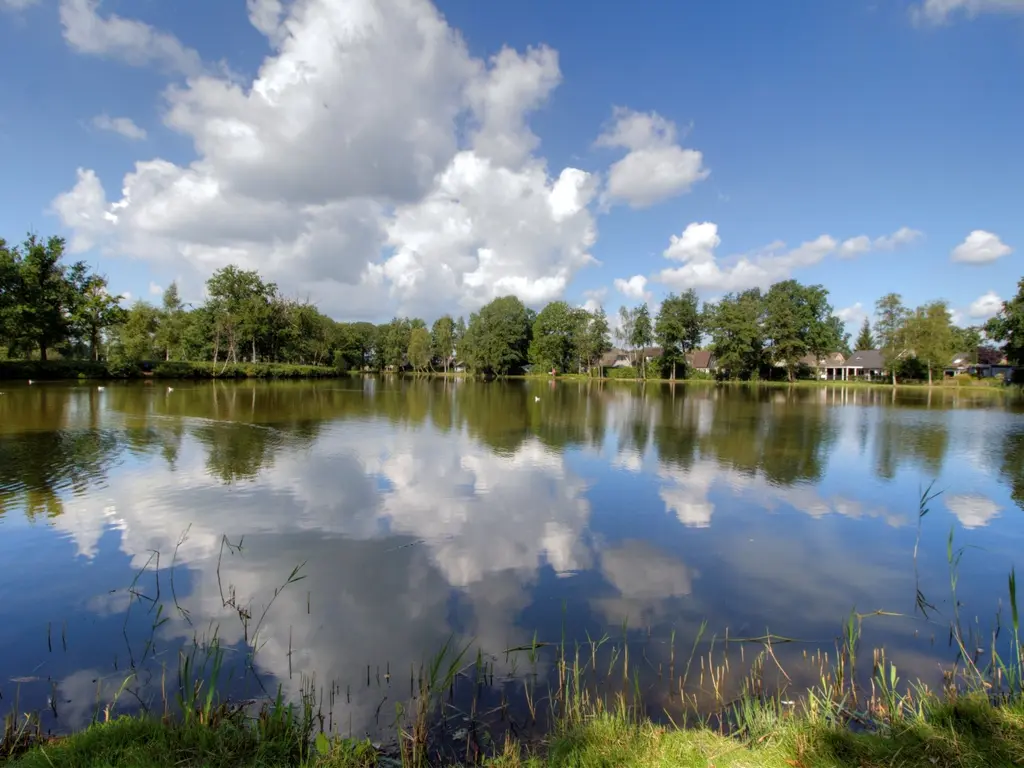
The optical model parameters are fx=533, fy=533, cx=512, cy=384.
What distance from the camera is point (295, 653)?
602cm

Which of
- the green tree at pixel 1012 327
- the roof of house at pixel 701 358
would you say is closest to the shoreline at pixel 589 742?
the green tree at pixel 1012 327

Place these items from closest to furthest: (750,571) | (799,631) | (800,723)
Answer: (800,723)
(799,631)
(750,571)

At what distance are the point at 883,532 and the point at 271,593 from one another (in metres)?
11.8

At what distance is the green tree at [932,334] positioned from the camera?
6425 cm

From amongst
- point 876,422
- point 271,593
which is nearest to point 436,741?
point 271,593

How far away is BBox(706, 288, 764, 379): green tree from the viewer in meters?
73.6

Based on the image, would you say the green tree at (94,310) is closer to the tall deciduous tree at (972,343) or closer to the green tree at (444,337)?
the green tree at (444,337)

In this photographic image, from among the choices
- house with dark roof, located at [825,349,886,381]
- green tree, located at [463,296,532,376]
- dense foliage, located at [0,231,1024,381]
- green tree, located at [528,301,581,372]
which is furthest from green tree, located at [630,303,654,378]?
house with dark roof, located at [825,349,886,381]

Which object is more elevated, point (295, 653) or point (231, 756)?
point (231, 756)

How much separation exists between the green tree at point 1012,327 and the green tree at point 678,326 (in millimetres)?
34371

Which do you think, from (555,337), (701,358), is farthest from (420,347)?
(701,358)

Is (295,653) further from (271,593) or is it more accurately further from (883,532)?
(883,532)

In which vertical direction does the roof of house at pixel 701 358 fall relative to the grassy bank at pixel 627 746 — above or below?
above

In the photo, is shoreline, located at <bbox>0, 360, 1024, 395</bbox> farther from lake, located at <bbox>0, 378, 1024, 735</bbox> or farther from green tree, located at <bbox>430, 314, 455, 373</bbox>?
lake, located at <bbox>0, 378, 1024, 735</bbox>
